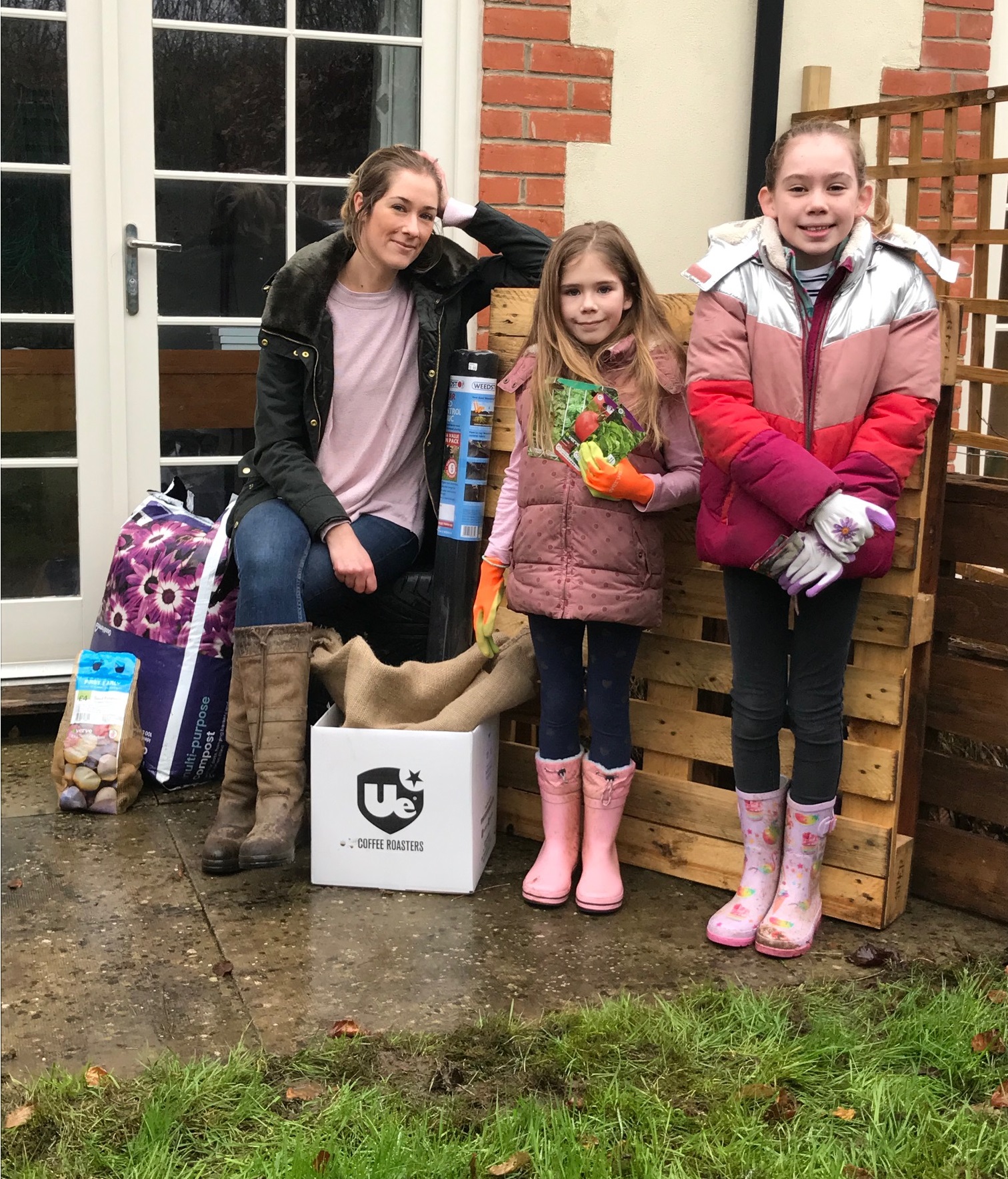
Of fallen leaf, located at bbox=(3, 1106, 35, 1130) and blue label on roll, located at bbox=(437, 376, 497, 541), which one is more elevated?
blue label on roll, located at bbox=(437, 376, 497, 541)

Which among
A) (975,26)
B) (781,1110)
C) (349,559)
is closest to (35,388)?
(349,559)

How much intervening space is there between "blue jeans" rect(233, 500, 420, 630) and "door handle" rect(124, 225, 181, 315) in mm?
1187

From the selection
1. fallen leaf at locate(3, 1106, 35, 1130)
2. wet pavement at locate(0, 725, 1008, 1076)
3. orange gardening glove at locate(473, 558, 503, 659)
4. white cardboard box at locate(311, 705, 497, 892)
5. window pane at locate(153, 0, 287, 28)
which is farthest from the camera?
window pane at locate(153, 0, 287, 28)

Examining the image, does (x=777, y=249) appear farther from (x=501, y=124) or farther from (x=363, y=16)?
(x=363, y=16)

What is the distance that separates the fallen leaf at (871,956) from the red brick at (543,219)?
2.63 m

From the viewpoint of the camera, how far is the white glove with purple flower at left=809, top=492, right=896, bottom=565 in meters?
2.83

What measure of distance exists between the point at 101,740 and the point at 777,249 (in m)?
2.29

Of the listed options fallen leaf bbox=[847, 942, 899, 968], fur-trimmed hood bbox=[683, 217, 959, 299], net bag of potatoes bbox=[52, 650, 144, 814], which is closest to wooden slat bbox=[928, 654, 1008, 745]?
fallen leaf bbox=[847, 942, 899, 968]

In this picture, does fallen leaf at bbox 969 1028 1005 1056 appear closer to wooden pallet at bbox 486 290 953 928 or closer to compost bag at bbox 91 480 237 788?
wooden pallet at bbox 486 290 953 928

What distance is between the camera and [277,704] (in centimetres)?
351

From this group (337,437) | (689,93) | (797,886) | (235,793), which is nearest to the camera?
(797,886)

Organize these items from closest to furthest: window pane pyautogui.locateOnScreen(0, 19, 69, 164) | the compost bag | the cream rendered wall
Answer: the compost bag
window pane pyautogui.locateOnScreen(0, 19, 69, 164)
the cream rendered wall

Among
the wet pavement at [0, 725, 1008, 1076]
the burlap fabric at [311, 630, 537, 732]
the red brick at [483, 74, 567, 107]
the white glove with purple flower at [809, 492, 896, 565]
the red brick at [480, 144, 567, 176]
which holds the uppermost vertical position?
the red brick at [483, 74, 567, 107]

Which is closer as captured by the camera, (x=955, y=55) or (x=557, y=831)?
(x=557, y=831)
